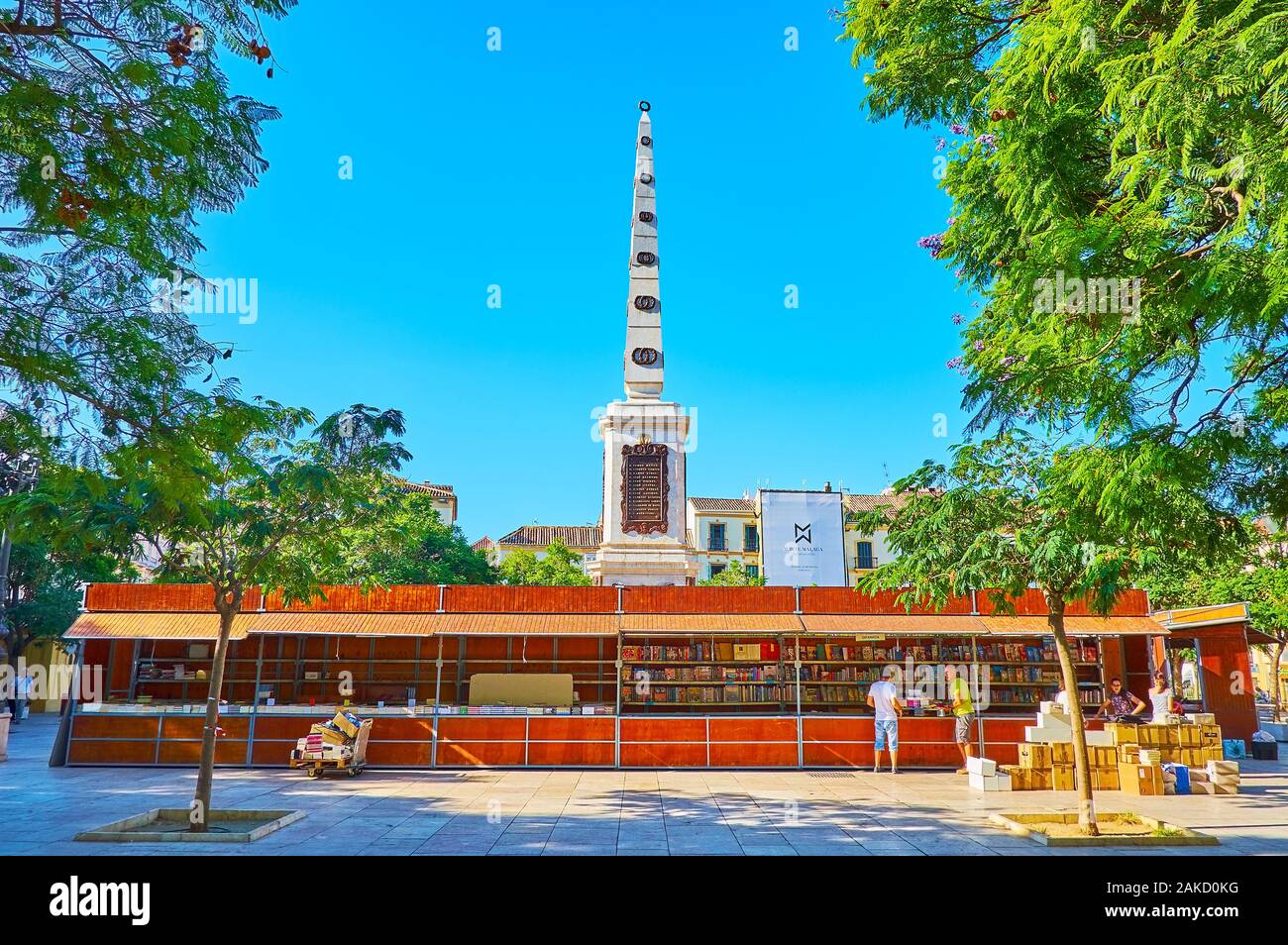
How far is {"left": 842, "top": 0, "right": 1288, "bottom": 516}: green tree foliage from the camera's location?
4871mm

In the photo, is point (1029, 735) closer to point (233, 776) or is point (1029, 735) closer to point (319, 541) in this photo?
point (319, 541)

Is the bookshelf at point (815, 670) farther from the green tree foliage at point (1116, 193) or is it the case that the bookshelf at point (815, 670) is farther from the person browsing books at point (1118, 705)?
the green tree foliage at point (1116, 193)

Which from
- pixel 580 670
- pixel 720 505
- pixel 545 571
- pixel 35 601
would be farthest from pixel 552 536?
pixel 580 670

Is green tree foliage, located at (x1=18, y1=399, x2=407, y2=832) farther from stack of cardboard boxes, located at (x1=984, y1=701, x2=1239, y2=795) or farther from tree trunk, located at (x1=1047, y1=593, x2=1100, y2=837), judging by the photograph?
stack of cardboard boxes, located at (x1=984, y1=701, x2=1239, y2=795)

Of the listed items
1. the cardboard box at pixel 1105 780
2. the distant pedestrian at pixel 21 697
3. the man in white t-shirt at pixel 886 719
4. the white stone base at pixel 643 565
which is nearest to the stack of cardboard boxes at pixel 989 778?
the cardboard box at pixel 1105 780

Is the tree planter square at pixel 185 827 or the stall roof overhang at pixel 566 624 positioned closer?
the tree planter square at pixel 185 827

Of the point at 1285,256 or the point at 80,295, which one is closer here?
the point at 1285,256

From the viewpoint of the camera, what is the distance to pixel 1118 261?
572 centimetres

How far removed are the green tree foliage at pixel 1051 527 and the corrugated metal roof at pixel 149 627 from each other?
928cm

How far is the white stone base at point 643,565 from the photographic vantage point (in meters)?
18.5

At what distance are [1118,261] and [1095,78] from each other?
4.45 feet

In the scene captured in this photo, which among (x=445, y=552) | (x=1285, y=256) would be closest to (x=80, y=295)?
(x=1285, y=256)
